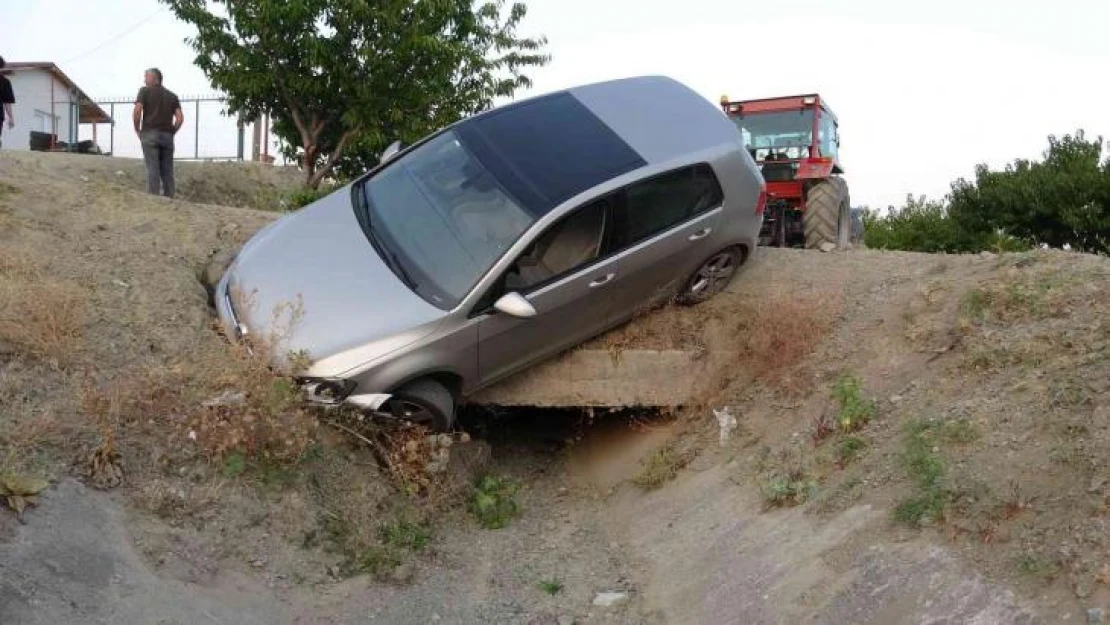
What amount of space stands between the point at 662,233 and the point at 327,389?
2.56 m

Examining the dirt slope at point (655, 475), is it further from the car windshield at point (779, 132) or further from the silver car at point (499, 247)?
the car windshield at point (779, 132)

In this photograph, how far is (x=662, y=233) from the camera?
666 centimetres

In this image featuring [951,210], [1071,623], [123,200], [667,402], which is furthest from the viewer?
[951,210]

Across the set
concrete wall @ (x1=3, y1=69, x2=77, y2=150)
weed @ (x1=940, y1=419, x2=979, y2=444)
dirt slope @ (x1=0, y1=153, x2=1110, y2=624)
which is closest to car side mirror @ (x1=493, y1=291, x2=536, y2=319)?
dirt slope @ (x1=0, y1=153, x2=1110, y2=624)

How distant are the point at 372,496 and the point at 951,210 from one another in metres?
15.9

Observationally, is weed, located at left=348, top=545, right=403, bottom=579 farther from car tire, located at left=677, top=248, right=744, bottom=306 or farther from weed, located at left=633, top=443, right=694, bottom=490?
car tire, located at left=677, top=248, right=744, bottom=306

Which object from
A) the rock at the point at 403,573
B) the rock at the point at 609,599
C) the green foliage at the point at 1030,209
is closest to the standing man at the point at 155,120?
the rock at the point at 403,573

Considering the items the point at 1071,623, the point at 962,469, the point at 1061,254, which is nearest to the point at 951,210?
the point at 1061,254

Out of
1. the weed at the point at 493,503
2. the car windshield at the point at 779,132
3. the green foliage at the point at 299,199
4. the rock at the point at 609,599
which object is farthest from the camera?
the green foliage at the point at 299,199

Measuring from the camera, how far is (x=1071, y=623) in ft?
11.1

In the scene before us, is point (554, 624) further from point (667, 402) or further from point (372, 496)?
point (667, 402)

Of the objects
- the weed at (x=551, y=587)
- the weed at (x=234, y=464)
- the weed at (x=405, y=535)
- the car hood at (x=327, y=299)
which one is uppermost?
the car hood at (x=327, y=299)

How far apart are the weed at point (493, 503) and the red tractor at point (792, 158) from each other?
19.8 ft

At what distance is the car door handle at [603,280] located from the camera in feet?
21.0
